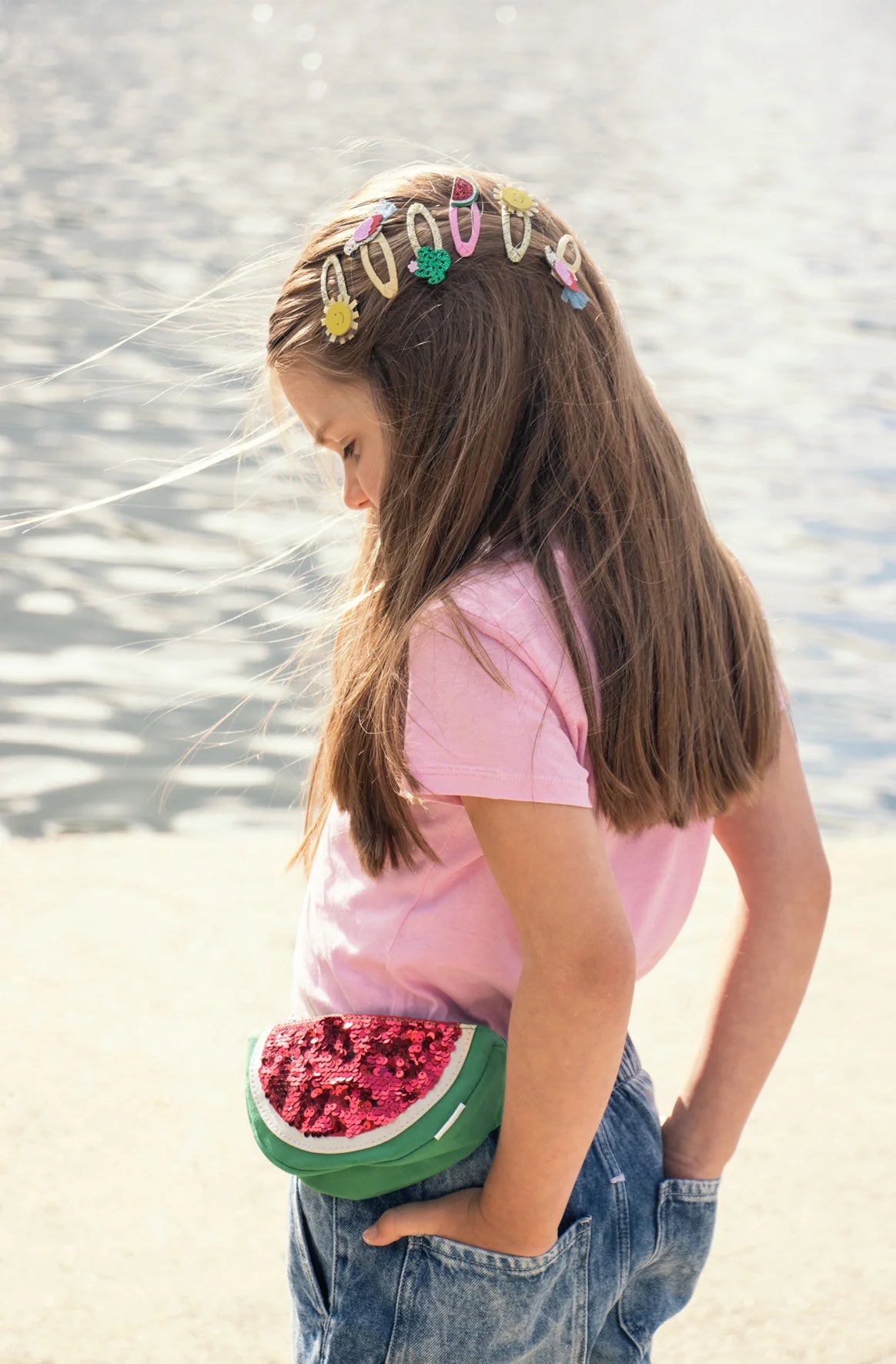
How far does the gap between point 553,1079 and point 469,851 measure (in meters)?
0.20

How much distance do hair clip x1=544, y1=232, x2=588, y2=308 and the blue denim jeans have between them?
0.72 m

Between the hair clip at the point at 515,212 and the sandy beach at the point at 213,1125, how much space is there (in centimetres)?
146

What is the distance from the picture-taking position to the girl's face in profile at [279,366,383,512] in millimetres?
1269

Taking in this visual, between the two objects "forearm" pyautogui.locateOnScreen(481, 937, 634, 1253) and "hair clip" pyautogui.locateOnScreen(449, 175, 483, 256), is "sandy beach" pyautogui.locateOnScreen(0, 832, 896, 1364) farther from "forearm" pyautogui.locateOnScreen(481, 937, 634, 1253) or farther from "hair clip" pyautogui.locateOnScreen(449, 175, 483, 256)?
"hair clip" pyautogui.locateOnScreen(449, 175, 483, 256)

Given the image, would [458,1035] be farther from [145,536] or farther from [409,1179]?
[145,536]

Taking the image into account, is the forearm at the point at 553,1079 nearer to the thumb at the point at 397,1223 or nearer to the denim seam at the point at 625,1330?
the thumb at the point at 397,1223

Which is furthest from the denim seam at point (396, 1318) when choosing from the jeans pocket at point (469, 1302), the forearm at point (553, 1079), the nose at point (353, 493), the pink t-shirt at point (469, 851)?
the nose at point (353, 493)

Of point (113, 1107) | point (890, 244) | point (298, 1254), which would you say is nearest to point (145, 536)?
point (113, 1107)

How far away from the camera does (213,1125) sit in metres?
2.35

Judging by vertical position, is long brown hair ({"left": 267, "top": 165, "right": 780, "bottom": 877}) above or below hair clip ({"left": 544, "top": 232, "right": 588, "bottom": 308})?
below

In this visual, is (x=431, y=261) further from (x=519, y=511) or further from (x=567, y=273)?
(x=519, y=511)

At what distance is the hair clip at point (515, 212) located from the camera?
1.24 metres

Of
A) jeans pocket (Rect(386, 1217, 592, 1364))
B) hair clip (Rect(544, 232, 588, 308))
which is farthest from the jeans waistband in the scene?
hair clip (Rect(544, 232, 588, 308))

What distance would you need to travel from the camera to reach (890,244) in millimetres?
12734
